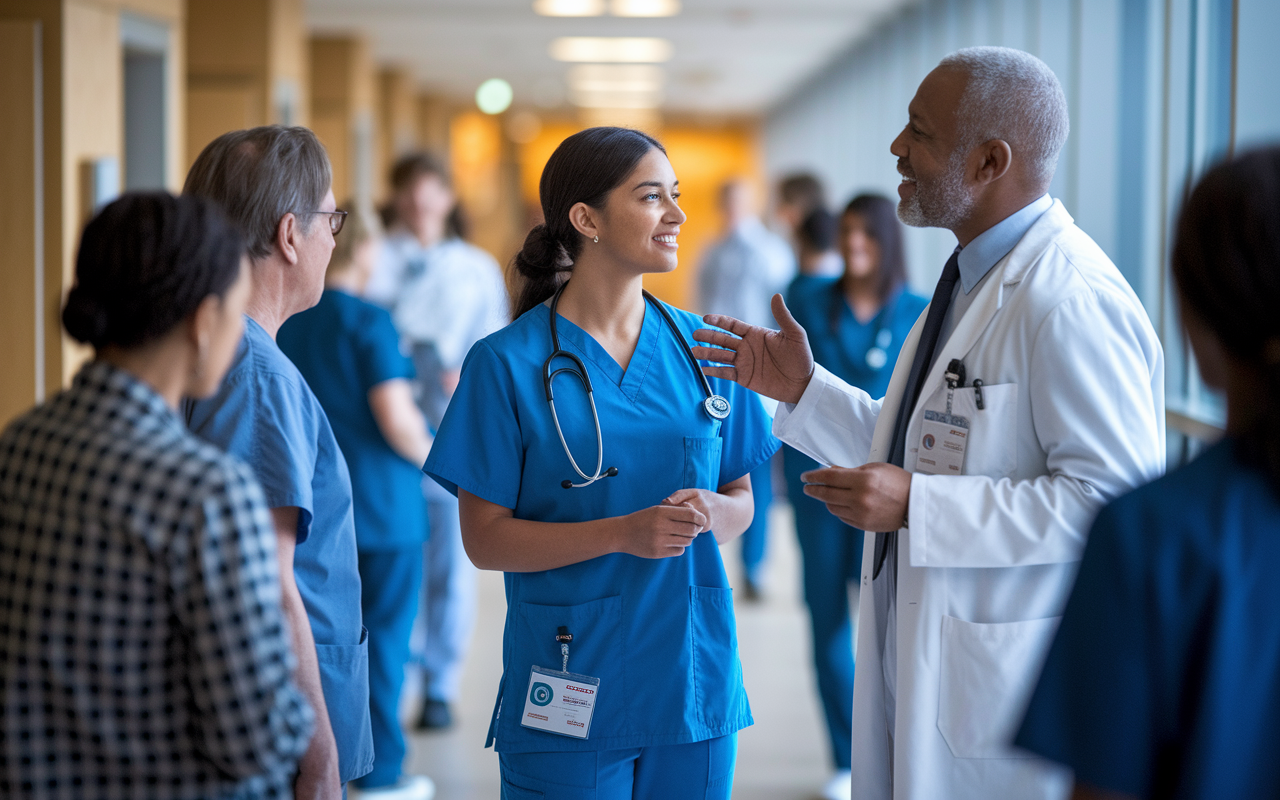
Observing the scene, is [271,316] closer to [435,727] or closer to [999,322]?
[999,322]

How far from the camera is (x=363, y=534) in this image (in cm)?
315

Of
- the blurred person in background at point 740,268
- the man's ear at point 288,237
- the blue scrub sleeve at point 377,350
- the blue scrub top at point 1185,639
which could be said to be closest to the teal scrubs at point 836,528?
the blue scrub sleeve at point 377,350

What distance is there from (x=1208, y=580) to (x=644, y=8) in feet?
23.1

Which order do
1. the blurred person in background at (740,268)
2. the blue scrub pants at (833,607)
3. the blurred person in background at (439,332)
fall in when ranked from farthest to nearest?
1. the blurred person in background at (740,268)
2. the blurred person in background at (439,332)
3. the blue scrub pants at (833,607)

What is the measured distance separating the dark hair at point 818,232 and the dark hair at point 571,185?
9.44ft

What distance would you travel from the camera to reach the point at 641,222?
70.1 inches

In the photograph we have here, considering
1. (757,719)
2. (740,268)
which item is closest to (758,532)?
(757,719)

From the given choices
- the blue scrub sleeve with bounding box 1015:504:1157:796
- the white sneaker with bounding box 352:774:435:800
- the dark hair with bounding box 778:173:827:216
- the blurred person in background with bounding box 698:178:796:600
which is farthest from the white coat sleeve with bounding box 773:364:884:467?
the dark hair with bounding box 778:173:827:216

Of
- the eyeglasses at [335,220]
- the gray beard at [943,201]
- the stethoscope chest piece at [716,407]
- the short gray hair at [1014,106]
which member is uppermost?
the short gray hair at [1014,106]

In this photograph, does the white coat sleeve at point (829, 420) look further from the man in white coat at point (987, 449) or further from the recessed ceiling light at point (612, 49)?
the recessed ceiling light at point (612, 49)

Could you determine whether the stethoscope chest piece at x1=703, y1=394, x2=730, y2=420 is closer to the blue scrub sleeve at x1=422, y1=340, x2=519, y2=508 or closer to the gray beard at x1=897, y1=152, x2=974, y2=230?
the blue scrub sleeve at x1=422, y1=340, x2=519, y2=508

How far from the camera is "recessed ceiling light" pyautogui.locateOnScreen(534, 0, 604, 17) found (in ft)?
23.3

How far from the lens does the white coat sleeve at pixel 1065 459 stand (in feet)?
4.85

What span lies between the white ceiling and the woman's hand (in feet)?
19.9
